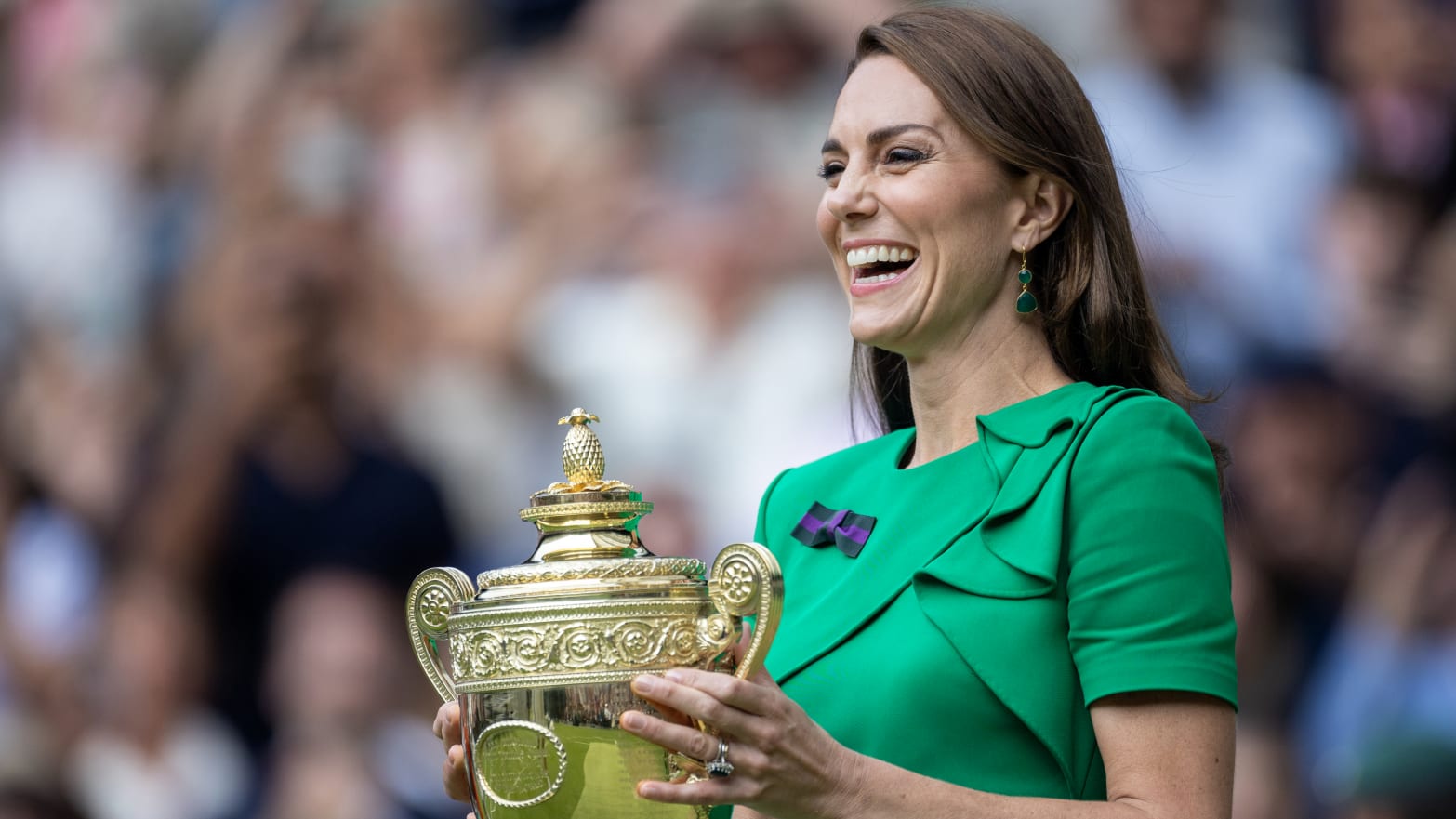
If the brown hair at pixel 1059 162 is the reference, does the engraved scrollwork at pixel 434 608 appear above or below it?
below

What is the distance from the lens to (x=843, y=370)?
→ 5379 mm

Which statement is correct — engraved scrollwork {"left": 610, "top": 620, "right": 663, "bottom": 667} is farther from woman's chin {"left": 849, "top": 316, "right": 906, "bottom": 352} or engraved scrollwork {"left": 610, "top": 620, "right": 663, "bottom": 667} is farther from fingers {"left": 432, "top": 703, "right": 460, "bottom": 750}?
woman's chin {"left": 849, "top": 316, "right": 906, "bottom": 352}

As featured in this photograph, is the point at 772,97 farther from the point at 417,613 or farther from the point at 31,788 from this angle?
the point at 417,613

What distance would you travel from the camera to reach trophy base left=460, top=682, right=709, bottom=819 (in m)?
1.69

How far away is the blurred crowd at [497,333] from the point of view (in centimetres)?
521

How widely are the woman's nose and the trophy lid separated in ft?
1.25

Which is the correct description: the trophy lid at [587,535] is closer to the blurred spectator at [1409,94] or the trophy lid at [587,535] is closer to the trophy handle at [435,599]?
the trophy handle at [435,599]

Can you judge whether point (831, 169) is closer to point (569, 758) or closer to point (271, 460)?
point (569, 758)

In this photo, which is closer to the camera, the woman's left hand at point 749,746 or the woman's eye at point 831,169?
the woman's left hand at point 749,746

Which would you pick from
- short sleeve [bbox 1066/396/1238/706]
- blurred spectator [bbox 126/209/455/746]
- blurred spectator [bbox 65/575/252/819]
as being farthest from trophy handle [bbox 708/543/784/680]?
blurred spectator [bbox 65/575/252/819]

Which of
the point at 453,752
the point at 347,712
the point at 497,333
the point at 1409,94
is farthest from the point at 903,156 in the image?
the point at 347,712

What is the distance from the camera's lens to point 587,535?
182 cm

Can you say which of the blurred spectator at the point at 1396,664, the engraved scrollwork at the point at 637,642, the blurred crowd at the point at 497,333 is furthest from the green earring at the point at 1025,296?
the blurred spectator at the point at 1396,664

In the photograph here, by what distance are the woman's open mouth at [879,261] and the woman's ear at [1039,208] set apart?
0.44 ft
